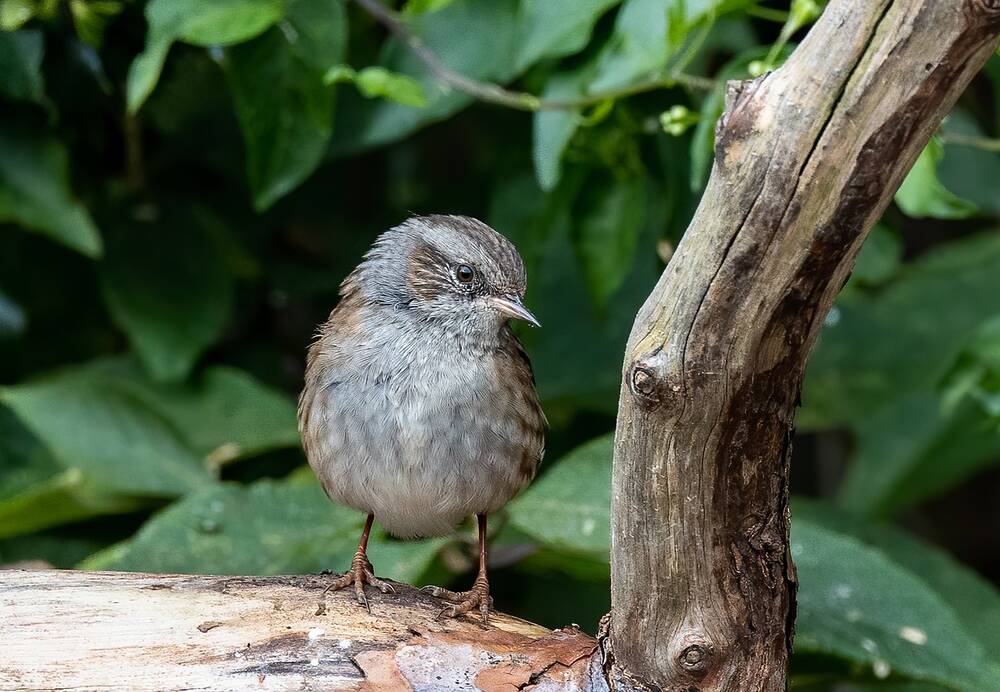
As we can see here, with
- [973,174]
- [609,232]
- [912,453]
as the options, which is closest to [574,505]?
[609,232]

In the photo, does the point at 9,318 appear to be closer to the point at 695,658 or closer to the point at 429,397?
the point at 429,397

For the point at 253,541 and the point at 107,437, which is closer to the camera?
the point at 253,541

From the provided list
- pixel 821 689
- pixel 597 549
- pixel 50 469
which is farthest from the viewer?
pixel 821 689

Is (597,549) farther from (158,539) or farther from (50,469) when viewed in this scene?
(50,469)

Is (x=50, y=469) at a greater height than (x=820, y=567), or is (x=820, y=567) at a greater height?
(x=820, y=567)

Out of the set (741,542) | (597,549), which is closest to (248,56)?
(597,549)

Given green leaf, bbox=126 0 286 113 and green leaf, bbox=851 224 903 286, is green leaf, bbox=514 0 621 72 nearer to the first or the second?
green leaf, bbox=126 0 286 113

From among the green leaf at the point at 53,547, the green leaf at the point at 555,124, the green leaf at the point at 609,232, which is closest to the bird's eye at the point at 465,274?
the green leaf at the point at 555,124
